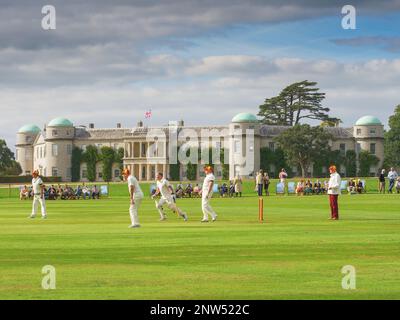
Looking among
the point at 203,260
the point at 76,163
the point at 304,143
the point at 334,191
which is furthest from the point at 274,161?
the point at 203,260

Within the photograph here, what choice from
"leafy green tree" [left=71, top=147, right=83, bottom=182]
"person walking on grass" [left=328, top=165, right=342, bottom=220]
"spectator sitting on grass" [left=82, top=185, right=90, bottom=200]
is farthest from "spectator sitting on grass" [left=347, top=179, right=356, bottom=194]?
"leafy green tree" [left=71, top=147, right=83, bottom=182]

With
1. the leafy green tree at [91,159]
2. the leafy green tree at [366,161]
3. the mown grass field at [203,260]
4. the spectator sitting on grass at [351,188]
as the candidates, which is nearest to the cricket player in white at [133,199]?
the mown grass field at [203,260]

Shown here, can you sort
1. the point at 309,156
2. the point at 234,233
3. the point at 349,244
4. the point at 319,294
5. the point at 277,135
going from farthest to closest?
the point at 277,135 < the point at 309,156 < the point at 234,233 < the point at 349,244 < the point at 319,294

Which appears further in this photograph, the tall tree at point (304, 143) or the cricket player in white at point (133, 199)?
the tall tree at point (304, 143)

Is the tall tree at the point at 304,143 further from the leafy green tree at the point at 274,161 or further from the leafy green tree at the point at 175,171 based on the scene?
the leafy green tree at the point at 175,171

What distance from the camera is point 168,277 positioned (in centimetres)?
1553

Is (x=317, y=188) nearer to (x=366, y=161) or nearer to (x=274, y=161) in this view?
(x=274, y=161)

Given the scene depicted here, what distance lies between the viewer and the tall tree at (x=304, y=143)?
14412cm

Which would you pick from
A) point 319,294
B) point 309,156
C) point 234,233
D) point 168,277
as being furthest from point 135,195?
point 309,156

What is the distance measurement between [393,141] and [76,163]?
5442 cm

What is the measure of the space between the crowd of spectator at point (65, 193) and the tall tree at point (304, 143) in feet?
232

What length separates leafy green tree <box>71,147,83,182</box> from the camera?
168 meters
